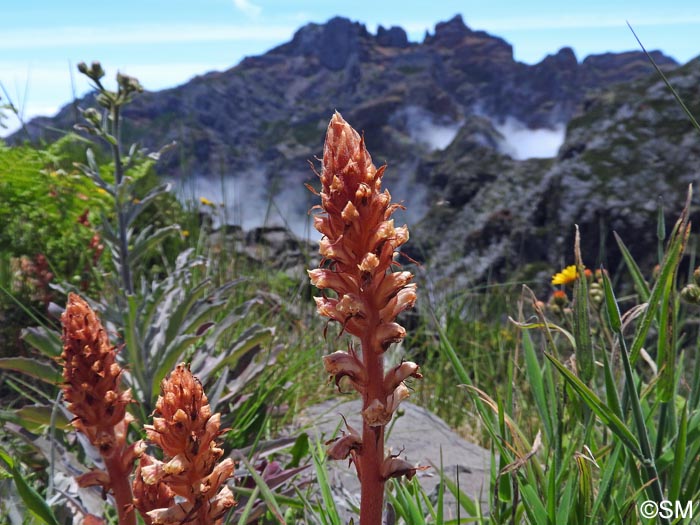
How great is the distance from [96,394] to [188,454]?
1.55 ft

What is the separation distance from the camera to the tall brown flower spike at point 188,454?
A: 0.99 metres

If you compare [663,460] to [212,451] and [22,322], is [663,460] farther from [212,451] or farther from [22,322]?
[22,322]

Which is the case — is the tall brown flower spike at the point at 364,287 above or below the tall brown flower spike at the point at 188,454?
above

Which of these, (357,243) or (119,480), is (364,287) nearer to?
(357,243)

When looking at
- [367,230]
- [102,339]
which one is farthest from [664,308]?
[102,339]

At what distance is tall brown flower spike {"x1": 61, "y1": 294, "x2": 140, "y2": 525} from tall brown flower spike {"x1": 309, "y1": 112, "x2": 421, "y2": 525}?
2.07 feet

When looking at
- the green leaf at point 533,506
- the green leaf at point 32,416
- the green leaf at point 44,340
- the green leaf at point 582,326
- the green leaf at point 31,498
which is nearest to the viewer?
the green leaf at point 31,498

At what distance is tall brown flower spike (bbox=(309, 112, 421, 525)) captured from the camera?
0.96m

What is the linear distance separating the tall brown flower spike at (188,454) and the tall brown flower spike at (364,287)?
0.21 metres

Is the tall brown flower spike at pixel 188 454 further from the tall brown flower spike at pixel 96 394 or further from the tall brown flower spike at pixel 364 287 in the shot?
the tall brown flower spike at pixel 96 394

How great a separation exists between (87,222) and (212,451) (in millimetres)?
3815

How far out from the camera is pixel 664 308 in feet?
4.78

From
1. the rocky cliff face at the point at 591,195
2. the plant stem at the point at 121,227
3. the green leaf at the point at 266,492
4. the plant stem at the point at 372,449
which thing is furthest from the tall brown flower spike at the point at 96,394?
the rocky cliff face at the point at 591,195

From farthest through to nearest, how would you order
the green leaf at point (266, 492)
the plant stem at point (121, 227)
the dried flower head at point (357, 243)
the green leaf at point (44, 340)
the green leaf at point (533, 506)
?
the plant stem at point (121, 227)
the green leaf at point (44, 340)
the green leaf at point (533, 506)
the green leaf at point (266, 492)
the dried flower head at point (357, 243)
